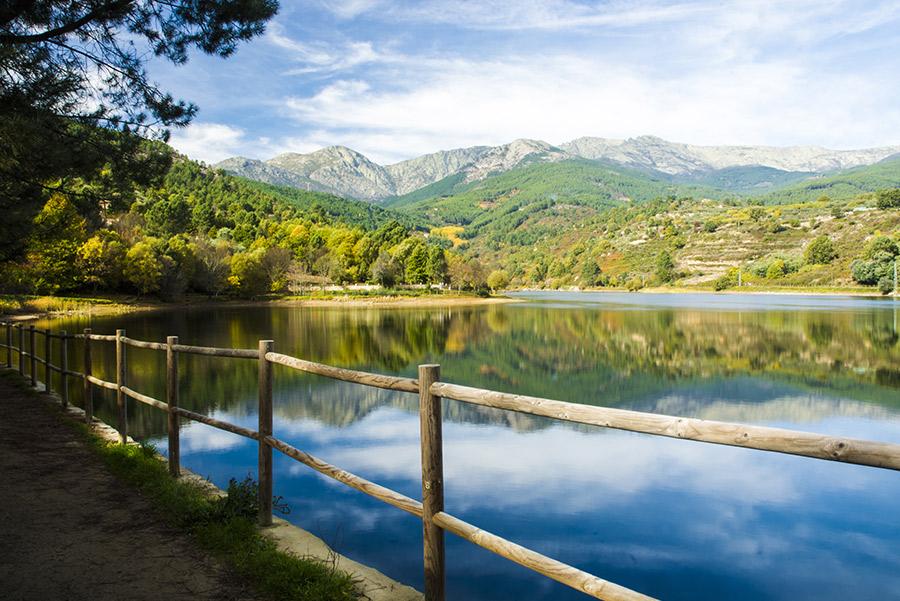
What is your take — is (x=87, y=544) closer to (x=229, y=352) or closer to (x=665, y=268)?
(x=229, y=352)

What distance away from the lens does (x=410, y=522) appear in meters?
7.75

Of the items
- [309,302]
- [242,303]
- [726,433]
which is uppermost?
[726,433]

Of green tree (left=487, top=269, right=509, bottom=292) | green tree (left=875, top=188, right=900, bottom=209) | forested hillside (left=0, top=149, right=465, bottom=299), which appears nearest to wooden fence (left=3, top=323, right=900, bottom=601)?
forested hillside (left=0, top=149, right=465, bottom=299)

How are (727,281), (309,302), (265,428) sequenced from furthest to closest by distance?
(727,281), (309,302), (265,428)

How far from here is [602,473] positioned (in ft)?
32.7

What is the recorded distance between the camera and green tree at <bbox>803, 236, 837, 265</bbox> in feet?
338

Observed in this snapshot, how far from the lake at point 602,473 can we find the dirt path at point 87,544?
220 cm

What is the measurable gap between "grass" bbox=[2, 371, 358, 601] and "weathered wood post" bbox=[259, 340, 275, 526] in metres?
0.16

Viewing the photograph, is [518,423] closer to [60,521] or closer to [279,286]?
[60,521]

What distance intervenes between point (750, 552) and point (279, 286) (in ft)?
268

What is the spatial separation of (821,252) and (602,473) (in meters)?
112

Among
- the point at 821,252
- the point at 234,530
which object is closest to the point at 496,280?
the point at 821,252

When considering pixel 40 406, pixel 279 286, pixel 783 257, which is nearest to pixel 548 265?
pixel 783 257

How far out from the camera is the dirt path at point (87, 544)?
403cm
